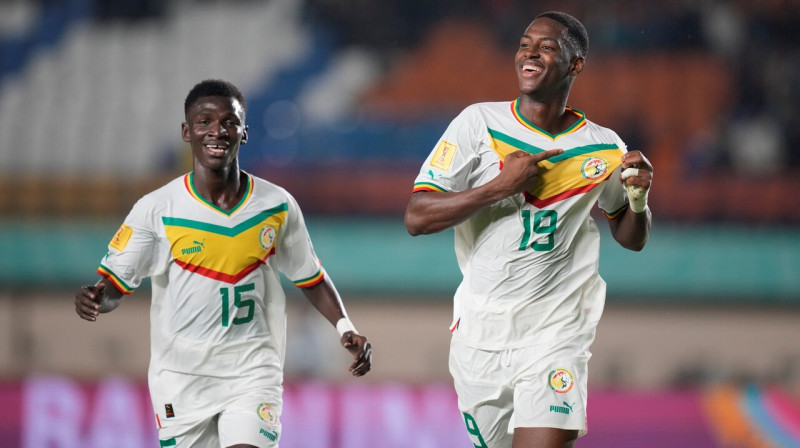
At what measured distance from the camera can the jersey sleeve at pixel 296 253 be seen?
391 centimetres

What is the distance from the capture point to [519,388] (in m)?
3.46

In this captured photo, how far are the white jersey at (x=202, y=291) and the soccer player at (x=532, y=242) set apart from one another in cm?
70

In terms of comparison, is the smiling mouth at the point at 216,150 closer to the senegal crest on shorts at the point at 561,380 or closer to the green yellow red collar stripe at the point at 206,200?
the green yellow red collar stripe at the point at 206,200

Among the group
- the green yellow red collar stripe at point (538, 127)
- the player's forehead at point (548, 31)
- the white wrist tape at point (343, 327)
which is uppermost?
the player's forehead at point (548, 31)

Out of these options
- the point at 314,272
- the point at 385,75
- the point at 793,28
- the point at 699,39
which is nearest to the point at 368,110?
the point at 385,75

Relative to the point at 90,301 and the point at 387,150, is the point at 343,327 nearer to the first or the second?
the point at 90,301

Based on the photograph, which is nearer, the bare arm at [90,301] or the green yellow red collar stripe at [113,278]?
the bare arm at [90,301]

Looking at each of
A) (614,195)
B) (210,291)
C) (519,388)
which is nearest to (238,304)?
(210,291)

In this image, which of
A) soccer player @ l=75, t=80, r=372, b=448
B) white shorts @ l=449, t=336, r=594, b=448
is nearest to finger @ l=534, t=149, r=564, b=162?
white shorts @ l=449, t=336, r=594, b=448

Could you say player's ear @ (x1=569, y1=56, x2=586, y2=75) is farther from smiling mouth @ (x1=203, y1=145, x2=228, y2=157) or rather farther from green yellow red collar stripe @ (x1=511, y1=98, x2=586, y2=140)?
smiling mouth @ (x1=203, y1=145, x2=228, y2=157)

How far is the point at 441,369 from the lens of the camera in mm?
8922

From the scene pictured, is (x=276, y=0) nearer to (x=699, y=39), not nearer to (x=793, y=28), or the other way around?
(x=699, y=39)

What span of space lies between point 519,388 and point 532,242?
514mm

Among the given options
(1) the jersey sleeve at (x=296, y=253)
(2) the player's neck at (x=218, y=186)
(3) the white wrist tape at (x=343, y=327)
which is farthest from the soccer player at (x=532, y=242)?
(2) the player's neck at (x=218, y=186)
